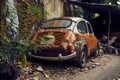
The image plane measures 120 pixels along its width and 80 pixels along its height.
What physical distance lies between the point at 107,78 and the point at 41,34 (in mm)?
2916

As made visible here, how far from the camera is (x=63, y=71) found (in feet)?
A: 35.2

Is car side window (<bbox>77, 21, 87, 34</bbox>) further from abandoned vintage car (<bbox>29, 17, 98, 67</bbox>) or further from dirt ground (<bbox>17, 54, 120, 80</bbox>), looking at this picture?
dirt ground (<bbox>17, 54, 120, 80</bbox>)

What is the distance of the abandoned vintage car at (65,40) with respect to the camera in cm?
1069

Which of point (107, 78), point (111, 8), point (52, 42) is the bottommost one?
point (107, 78)

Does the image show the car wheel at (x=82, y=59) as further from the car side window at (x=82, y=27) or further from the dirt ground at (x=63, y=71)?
the car side window at (x=82, y=27)

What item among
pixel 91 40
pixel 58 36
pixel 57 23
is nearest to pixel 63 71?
pixel 58 36

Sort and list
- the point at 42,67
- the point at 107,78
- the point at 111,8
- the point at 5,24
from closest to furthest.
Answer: the point at 5,24, the point at 107,78, the point at 42,67, the point at 111,8

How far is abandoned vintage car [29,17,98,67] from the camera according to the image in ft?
35.1

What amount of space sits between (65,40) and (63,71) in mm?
1063

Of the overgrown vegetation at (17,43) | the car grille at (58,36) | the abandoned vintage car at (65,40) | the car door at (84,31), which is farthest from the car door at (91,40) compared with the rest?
the overgrown vegetation at (17,43)

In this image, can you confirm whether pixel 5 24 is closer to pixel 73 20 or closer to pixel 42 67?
pixel 42 67

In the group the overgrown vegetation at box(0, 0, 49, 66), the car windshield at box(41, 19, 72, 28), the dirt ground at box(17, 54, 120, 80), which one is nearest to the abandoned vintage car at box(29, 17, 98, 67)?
the car windshield at box(41, 19, 72, 28)

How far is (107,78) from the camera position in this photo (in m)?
10.1

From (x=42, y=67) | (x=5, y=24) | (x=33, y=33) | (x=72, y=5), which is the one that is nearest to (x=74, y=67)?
(x=42, y=67)
